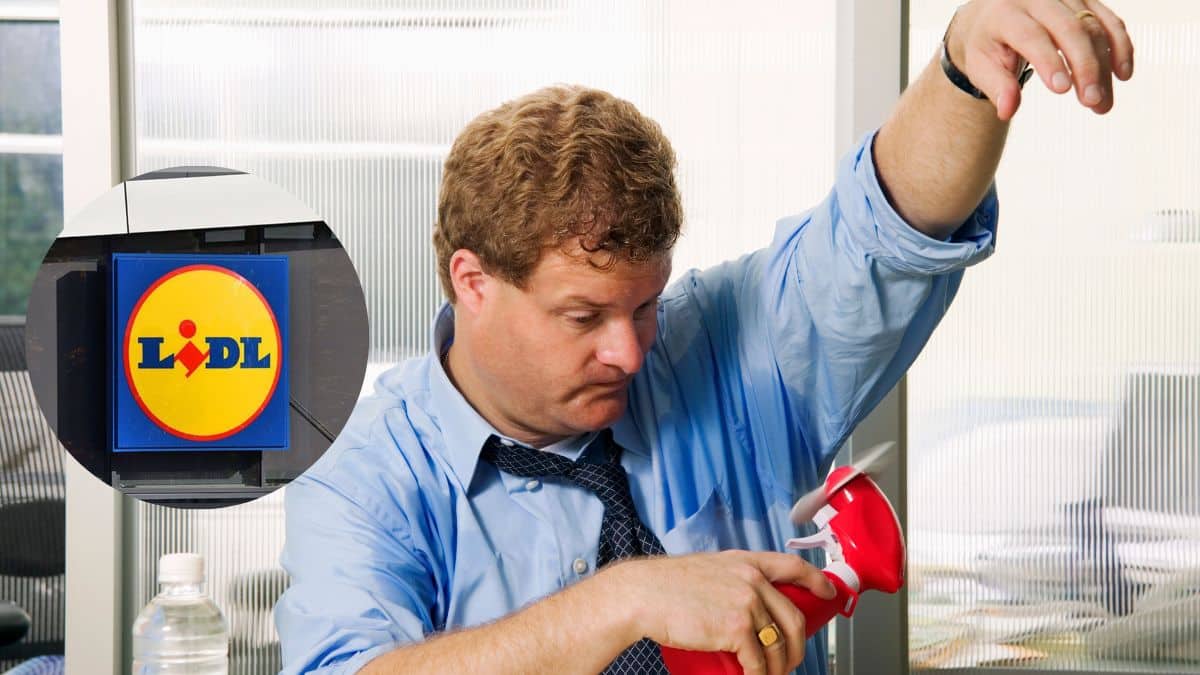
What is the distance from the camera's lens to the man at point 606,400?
0.99 m

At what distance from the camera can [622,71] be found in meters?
1.69

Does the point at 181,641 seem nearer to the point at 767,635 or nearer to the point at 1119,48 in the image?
the point at 767,635

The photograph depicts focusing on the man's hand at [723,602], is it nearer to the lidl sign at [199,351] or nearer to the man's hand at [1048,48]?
the man's hand at [1048,48]

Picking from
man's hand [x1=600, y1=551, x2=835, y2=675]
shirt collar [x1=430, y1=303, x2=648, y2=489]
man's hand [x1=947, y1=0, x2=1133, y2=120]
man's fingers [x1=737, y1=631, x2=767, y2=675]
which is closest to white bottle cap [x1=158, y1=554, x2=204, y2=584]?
shirt collar [x1=430, y1=303, x2=648, y2=489]

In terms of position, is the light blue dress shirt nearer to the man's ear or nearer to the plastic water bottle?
the man's ear

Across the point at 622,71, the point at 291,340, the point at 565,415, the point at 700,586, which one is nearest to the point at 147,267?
the point at 291,340

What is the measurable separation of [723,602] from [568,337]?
1.18 feet

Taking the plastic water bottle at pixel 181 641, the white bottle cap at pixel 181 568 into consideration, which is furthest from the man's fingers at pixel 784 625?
the plastic water bottle at pixel 181 641

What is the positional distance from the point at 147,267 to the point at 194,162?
19 cm

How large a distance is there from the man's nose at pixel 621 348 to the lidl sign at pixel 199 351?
0.80 m

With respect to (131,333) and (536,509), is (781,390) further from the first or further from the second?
(131,333)

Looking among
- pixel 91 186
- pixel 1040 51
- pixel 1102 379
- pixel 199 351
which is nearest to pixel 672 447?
pixel 1040 51

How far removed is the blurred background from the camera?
5.41 ft

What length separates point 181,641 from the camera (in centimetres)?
173
